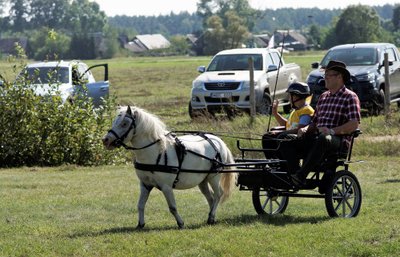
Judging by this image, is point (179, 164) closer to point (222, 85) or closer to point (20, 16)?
point (222, 85)

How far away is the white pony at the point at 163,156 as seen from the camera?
9852mm

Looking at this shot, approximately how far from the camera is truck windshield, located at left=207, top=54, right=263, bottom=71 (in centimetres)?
2505

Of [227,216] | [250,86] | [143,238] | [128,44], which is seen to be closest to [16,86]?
[250,86]

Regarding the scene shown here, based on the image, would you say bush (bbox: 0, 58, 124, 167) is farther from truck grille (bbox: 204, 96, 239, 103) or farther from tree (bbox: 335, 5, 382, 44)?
tree (bbox: 335, 5, 382, 44)

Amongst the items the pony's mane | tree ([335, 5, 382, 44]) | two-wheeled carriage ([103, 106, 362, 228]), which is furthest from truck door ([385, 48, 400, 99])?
tree ([335, 5, 382, 44])

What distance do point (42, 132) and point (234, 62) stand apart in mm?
8959

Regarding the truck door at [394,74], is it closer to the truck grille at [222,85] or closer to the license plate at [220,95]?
the truck grille at [222,85]

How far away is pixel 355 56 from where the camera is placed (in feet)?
81.8

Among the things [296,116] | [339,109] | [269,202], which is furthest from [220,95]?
[339,109]

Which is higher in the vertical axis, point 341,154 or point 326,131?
point 326,131

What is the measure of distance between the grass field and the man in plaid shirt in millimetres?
664

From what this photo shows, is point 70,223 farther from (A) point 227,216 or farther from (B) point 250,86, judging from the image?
(B) point 250,86

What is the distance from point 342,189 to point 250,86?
11.3m

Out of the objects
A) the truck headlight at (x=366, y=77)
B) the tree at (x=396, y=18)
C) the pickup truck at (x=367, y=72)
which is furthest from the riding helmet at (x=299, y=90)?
the tree at (x=396, y=18)
